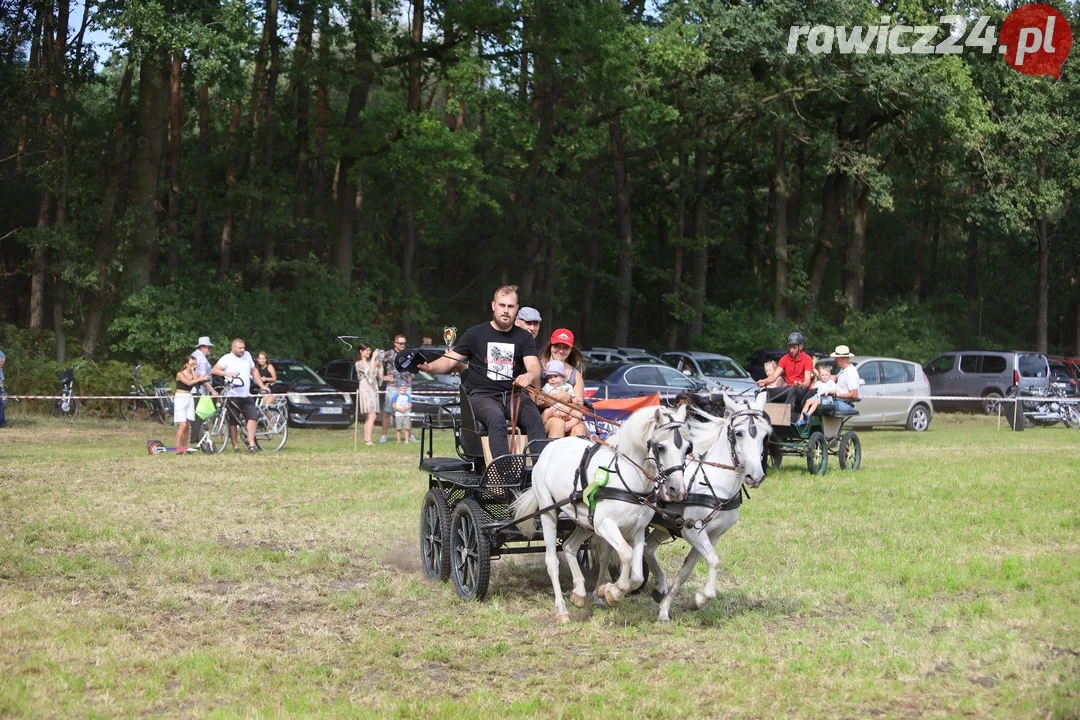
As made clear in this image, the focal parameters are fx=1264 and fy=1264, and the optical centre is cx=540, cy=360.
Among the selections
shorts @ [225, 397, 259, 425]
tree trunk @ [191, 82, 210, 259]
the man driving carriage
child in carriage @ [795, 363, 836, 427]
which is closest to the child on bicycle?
shorts @ [225, 397, 259, 425]

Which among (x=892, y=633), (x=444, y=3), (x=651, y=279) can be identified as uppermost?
(x=444, y=3)

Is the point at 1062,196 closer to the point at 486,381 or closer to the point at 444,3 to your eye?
the point at 444,3

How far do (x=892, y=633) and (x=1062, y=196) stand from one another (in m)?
37.7

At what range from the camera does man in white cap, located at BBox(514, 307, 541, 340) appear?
974 cm

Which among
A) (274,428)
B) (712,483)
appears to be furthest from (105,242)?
(712,483)

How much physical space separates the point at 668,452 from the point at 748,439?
2.68 ft

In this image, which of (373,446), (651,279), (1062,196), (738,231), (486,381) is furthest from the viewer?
(738,231)

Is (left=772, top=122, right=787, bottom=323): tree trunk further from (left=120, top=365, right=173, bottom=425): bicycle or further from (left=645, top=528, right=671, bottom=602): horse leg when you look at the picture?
(left=645, top=528, right=671, bottom=602): horse leg

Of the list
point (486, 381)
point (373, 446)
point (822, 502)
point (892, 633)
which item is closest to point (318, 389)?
point (373, 446)

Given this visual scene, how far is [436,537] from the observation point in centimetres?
982

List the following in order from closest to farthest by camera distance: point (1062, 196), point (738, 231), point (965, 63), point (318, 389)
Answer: point (318, 389) < point (965, 63) < point (1062, 196) < point (738, 231)

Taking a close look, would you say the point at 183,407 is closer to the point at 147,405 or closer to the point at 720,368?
the point at 147,405

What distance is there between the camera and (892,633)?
7871mm

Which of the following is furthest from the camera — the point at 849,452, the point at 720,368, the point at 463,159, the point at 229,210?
the point at 229,210
